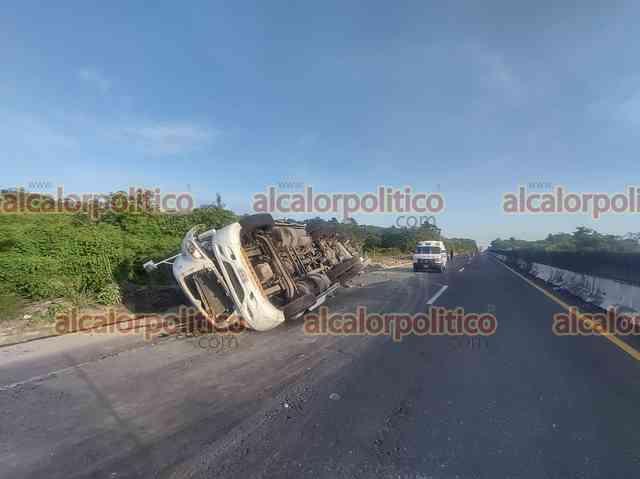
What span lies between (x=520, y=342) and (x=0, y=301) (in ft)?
30.7

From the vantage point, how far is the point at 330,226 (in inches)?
451

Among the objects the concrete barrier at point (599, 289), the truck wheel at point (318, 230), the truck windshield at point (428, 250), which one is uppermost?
the truck wheel at point (318, 230)

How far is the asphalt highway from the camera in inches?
103

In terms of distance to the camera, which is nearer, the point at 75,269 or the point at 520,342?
the point at 520,342

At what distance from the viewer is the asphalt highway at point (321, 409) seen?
8.55 ft

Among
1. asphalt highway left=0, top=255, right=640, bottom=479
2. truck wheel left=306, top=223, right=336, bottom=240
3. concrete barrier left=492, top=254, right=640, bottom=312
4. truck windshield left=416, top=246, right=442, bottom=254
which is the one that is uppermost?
truck wheel left=306, top=223, right=336, bottom=240

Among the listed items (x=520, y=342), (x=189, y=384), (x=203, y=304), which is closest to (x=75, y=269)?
(x=203, y=304)

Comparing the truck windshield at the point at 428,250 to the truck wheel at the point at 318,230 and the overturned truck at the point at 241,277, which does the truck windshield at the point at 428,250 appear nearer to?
the truck wheel at the point at 318,230

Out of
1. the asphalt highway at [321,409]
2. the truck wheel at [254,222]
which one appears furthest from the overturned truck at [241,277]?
the asphalt highway at [321,409]

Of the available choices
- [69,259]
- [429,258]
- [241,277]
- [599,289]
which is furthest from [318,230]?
[429,258]

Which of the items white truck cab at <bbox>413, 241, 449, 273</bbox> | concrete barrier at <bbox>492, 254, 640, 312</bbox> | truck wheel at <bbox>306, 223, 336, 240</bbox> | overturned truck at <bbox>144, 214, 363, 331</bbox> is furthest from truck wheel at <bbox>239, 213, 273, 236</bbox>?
white truck cab at <bbox>413, 241, 449, 273</bbox>

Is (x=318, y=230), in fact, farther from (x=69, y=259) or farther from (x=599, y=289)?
(x=599, y=289)

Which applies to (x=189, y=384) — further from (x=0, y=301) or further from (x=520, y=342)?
(x=0, y=301)

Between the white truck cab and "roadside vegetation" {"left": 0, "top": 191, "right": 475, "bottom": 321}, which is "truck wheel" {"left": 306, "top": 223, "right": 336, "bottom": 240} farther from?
the white truck cab
